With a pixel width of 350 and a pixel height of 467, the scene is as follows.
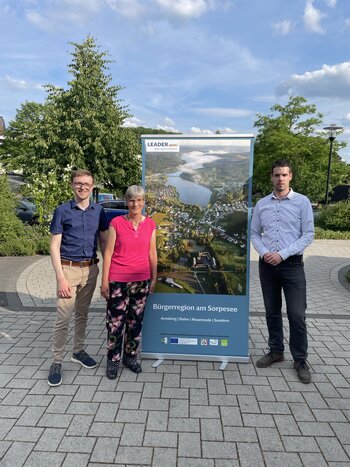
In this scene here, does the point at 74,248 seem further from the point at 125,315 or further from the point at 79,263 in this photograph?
the point at 125,315

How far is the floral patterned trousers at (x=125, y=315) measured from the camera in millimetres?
3314

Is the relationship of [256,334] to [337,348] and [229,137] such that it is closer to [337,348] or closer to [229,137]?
[337,348]

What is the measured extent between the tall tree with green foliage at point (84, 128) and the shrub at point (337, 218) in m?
9.80

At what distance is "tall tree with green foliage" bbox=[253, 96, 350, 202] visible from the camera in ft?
78.1

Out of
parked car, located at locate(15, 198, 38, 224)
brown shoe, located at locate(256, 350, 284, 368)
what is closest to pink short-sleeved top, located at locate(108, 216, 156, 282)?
brown shoe, located at locate(256, 350, 284, 368)

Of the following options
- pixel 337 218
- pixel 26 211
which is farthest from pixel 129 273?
pixel 337 218

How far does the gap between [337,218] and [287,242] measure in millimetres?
13516

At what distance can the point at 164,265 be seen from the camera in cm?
363

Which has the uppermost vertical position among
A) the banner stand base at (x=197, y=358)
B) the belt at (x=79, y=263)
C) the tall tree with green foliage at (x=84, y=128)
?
the tall tree with green foliage at (x=84, y=128)

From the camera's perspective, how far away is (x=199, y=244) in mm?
3562

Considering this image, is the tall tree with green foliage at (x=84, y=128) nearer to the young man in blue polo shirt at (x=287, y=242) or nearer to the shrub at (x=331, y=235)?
the shrub at (x=331, y=235)

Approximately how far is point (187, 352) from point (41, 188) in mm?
8933

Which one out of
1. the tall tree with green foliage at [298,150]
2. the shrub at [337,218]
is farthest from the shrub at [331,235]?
the tall tree with green foliage at [298,150]

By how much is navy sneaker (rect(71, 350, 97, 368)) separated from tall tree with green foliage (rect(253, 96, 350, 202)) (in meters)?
20.3
